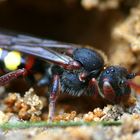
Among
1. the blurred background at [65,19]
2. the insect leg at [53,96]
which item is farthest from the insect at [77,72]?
the blurred background at [65,19]

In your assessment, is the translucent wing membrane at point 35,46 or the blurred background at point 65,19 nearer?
the translucent wing membrane at point 35,46

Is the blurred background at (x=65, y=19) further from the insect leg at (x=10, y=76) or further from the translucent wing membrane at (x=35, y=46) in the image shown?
the insect leg at (x=10, y=76)

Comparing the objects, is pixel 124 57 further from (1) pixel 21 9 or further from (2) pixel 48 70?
(1) pixel 21 9

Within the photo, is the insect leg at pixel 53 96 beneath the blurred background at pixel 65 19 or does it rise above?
beneath

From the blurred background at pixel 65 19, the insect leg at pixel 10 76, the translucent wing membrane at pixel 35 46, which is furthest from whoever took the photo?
the blurred background at pixel 65 19

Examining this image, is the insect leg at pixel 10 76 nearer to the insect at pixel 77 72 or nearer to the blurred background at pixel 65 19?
the insect at pixel 77 72

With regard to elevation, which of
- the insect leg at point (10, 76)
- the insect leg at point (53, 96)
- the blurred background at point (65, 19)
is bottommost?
the insect leg at point (53, 96)

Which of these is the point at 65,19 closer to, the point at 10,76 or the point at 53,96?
the point at 10,76

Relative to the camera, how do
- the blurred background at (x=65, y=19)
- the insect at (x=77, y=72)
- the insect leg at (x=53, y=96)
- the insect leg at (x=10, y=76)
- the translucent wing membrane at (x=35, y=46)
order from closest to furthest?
the insect leg at (x=53, y=96) < the insect at (x=77, y=72) < the insect leg at (x=10, y=76) < the translucent wing membrane at (x=35, y=46) < the blurred background at (x=65, y=19)
